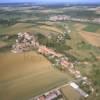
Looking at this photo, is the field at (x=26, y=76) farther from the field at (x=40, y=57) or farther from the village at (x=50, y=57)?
the village at (x=50, y=57)

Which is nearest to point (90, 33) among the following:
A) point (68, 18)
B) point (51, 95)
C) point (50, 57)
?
point (68, 18)

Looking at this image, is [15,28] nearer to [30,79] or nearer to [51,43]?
[51,43]

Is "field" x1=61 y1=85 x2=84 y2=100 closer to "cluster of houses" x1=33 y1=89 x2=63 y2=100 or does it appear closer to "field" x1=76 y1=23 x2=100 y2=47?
"cluster of houses" x1=33 y1=89 x2=63 y2=100

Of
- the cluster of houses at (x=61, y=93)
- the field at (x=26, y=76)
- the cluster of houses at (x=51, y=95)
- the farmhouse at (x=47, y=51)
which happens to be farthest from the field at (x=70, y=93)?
the farmhouse at (x=47, y=51)

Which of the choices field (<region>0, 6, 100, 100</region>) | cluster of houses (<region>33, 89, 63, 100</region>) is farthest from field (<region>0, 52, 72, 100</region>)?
cluster of houses (<region>33, 89, 63, 100</region>)

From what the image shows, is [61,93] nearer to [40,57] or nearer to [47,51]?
[40,57]

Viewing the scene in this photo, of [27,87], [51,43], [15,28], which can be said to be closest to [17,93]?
[27,87]
